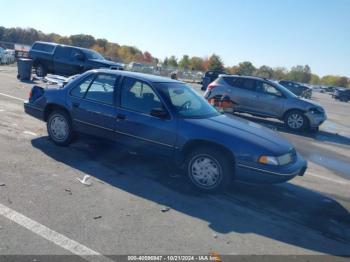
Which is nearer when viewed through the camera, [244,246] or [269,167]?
[244,246]

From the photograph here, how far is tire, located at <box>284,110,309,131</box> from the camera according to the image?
13.7 meters

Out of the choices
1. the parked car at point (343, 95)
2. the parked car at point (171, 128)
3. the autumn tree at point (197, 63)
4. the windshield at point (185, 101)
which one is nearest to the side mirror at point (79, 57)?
the parked car at point (171, 128)

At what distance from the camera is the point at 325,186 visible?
271 inches

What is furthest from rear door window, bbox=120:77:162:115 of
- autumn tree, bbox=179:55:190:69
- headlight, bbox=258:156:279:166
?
autumn tree, bbox=179:55:190:69

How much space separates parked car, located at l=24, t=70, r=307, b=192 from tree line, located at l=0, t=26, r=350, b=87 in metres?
74.0

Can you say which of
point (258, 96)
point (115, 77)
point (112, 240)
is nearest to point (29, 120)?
point (115, 77)

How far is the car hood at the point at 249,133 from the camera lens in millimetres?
5590

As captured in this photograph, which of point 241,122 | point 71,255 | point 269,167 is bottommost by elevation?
point 71,255

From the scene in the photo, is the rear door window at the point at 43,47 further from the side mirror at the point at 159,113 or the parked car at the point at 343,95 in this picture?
the parked car at the point at 343,95

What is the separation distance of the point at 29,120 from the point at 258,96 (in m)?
8.37

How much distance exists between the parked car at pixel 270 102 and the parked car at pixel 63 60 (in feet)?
26.0

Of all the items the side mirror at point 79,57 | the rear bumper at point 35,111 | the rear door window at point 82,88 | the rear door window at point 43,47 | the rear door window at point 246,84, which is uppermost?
the rear door window at point 43,47

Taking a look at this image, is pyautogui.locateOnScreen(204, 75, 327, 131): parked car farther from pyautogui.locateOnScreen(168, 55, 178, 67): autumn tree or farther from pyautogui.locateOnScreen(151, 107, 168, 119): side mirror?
pyautogui.locateOnScreen(168, 55, 178, 67): autumn tree

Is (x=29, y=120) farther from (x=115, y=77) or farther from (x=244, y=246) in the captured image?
(x=244, y=246)
